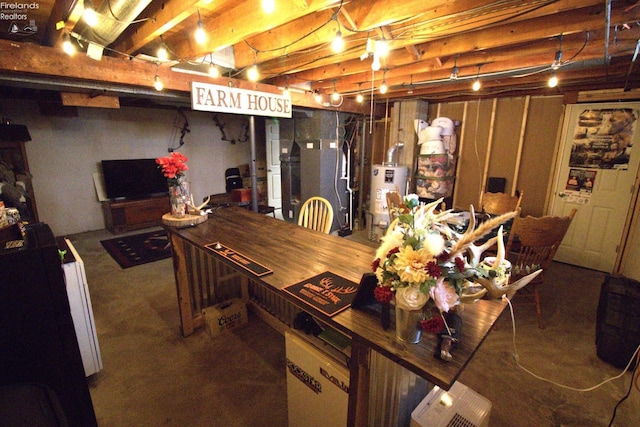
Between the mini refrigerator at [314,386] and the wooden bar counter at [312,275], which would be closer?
the wooden bar counter at [312,275]

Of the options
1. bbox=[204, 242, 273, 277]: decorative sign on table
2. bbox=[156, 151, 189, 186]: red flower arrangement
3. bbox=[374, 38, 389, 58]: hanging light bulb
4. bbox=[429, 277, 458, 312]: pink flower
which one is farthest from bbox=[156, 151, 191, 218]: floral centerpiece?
bbox=[429, 277, 458, 312]: pink flower

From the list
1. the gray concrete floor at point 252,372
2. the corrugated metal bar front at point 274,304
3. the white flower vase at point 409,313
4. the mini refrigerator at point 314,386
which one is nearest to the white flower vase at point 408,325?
the white flower vase at point 409,313

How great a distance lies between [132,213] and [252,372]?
4239 millimetres

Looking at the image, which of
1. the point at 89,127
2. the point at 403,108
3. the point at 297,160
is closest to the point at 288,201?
the point at 297,160

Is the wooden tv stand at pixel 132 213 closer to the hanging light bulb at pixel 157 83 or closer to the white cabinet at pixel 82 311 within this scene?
the hanging light bulb at pixel 157 83

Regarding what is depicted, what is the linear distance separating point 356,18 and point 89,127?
5.12 metres

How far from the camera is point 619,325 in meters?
2.09

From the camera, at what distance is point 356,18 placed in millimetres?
1842

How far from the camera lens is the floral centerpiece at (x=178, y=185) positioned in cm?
217

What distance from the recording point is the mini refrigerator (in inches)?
49.1

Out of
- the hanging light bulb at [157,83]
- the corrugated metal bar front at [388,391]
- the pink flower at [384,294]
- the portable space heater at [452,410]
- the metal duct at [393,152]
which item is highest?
the hanging light bulb at [157,83]

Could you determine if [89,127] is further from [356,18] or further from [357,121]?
[356,18]

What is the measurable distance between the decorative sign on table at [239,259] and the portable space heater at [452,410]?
94 centimetres

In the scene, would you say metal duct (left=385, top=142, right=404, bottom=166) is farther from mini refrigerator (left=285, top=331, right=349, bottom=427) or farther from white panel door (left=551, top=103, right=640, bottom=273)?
mini refrigerator (left=285, top=331, right=349, bottom=427)
